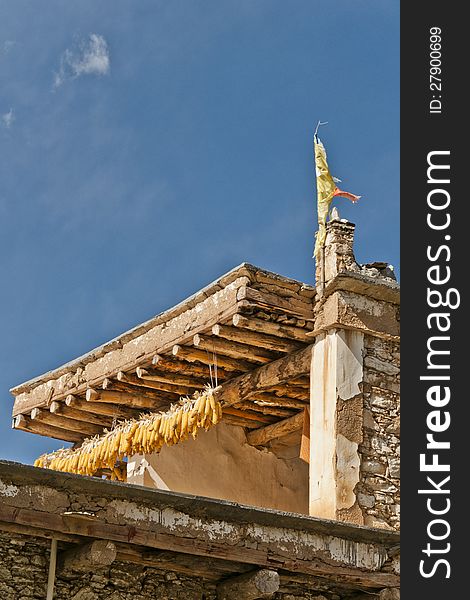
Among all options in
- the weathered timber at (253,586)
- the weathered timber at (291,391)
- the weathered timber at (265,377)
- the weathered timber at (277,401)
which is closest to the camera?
the weathered timber at (253,586)

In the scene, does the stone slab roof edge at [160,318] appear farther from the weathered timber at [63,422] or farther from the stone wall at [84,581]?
the stone wall at [84,581]

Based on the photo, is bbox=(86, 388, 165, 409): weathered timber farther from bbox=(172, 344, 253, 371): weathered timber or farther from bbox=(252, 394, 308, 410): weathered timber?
bbox=(172, 344, 253, 371): weathered timber

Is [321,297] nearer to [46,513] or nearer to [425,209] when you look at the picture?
[425,209]

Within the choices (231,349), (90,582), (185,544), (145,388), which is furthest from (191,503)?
(145,388)

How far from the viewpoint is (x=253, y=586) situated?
10.7 metres

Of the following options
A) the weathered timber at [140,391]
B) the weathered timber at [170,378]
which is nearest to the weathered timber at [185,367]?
the weathered timber at [170,378]

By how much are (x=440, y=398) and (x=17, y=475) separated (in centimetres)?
332

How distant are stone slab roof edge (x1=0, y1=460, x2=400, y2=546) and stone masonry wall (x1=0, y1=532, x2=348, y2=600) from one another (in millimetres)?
549

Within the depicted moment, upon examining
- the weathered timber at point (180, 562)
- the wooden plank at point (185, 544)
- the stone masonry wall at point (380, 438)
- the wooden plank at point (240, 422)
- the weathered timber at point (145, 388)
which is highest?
the weathered timber at point (145, 388)

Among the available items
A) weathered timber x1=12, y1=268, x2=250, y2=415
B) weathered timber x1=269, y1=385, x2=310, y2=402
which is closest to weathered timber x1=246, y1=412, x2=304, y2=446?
weathered timber x1=269, y1=385, x2=310, y2=402

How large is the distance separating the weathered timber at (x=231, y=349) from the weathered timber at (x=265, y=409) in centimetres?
134

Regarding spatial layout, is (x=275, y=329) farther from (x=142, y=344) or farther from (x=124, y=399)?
(x=124, y=399)

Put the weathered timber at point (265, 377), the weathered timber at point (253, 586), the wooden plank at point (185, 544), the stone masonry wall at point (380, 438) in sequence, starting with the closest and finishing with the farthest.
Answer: the wooden plank at point (185, 544), the weathered timber at point (253, 586), the stone masonry wall at point (380, 438), the weathered timber at point (265, 377)

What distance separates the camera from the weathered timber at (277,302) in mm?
12703
